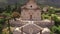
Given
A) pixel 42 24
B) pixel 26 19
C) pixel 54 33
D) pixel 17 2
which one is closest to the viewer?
pixel 54 33

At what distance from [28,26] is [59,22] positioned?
5.48 m

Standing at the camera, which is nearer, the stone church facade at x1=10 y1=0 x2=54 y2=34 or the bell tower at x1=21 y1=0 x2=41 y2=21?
the stone church facade at x1=10 y1=0 x2=54 y2=34

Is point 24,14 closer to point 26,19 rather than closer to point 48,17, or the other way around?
point 26,19

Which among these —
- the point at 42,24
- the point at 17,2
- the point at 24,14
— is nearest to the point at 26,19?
the point at 24,14

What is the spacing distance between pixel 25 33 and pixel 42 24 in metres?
4.40

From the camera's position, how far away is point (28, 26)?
22.4 metres

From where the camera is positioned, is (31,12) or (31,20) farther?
(31,12)

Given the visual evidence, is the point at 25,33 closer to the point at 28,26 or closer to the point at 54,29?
the point at 28,26

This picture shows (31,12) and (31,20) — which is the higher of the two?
(31,12)

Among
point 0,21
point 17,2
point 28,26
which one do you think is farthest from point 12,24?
point 17,2

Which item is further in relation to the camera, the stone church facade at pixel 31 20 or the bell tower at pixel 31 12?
the bell tower at pixel 31 12

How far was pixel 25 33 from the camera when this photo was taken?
21891 millimetres

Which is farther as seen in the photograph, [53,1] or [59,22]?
[53,1]

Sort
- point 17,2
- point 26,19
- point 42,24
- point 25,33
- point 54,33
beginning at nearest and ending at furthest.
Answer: point 25,33 < point 54,33 < point 42,24 < point 26,19 < point 17,2
